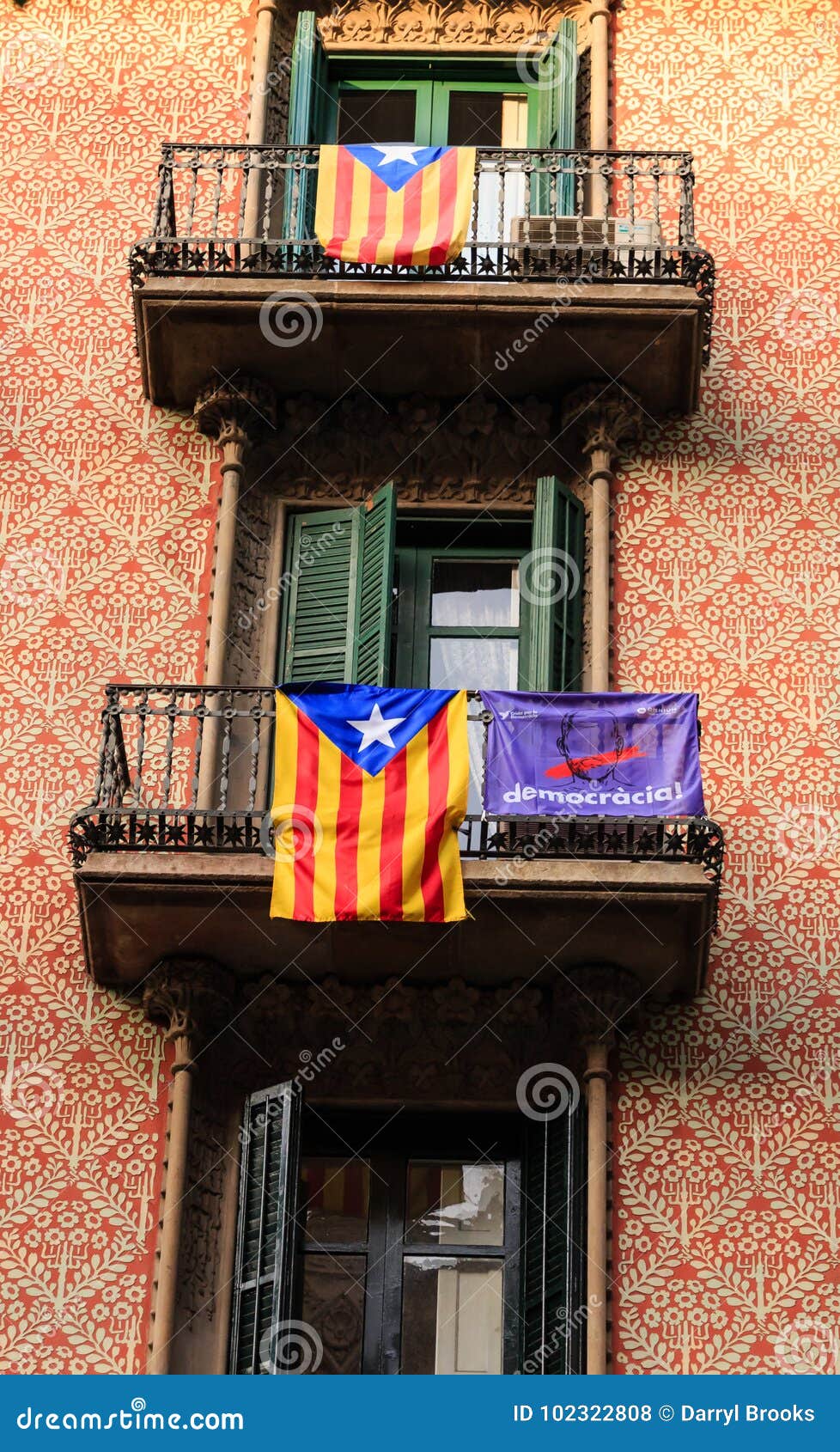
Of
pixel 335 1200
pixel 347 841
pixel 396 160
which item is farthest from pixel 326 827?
pixel 396 160

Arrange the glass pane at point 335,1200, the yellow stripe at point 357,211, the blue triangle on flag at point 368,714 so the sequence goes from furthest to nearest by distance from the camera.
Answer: the yellow stripe at point 357,211
the blue triangle on flag at point 368,714
the glass pane at point 335,1200

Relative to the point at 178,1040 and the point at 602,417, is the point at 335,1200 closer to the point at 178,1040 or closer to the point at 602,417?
the point at 178,1040

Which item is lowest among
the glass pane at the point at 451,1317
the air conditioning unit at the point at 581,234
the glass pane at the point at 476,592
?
the glass pane at the point at 451,1317

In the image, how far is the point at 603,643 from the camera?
567 inches

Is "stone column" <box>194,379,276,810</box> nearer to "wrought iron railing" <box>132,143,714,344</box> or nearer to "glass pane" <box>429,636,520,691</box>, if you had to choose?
"wrought iron railing" <box>132,143,714,344</box>

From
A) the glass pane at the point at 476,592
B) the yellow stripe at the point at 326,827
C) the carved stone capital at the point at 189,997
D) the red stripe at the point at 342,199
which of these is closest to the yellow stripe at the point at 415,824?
the yellow stripe at the point at 326,827

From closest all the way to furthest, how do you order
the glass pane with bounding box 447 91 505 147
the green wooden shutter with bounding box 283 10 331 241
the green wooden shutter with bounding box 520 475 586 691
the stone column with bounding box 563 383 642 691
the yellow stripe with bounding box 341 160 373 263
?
the green wooden shutter with bounding box 520 475 586 691 → the stone column with bounding box 563 383 642 691 → the yellow stripe with bounding box 341 160 373 263 → the green wooden shutter with bounding box 283 10 331 241 → the glass pane with bounding box 447 91 505 147

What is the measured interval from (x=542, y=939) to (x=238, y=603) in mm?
2803

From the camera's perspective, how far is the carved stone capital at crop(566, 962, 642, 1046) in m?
13.3

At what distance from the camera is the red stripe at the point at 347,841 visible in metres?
13.0

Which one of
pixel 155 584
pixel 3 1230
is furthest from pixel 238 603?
pixel 3 1230

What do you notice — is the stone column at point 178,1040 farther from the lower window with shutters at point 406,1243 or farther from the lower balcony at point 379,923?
the lower window with shutters at point 406,1243

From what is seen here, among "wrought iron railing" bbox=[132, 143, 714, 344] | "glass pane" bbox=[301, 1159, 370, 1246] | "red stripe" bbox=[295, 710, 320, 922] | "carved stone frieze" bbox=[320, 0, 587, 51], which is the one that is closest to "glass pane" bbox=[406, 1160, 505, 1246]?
"glass pane" bbox=[301, 1159, 370, 1246]

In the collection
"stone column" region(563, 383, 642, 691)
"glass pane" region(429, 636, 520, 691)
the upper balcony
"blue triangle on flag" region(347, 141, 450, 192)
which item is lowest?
"glass pane" region(429, 636, 520, 691)
